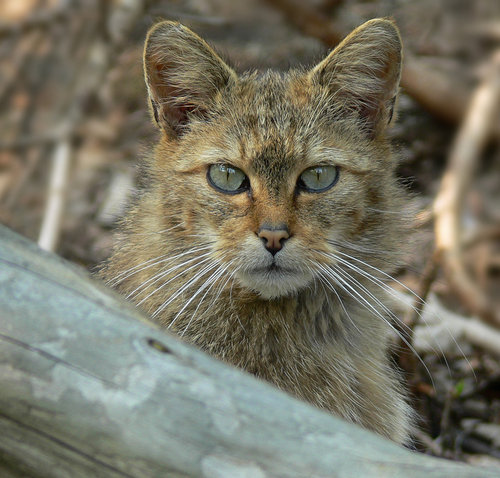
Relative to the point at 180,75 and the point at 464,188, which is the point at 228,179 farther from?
the point at 464,188

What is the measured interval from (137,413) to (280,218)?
1.22 metres

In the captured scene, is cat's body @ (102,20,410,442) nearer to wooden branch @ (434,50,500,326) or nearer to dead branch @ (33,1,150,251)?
wooden branch @ (434,50,500,326)

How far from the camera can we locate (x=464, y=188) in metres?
6.76

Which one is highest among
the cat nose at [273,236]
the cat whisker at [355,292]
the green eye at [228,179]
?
the green eye at [228,179]

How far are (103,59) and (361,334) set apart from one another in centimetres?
542

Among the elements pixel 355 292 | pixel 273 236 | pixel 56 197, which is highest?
pixel 273 236

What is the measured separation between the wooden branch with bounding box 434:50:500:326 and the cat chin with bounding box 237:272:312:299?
2246mm

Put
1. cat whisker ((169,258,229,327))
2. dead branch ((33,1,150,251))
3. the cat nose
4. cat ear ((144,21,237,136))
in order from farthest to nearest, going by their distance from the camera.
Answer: dead branch ((33,1,150,251))
cat ear ((144,21,237,136))
cat whisker ((169,258,229,327))
the cat nose

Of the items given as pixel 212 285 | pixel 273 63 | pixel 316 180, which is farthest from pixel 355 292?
pixel 273 63

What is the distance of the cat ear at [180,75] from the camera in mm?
3730

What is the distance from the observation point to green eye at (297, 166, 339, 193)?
11.8 ft

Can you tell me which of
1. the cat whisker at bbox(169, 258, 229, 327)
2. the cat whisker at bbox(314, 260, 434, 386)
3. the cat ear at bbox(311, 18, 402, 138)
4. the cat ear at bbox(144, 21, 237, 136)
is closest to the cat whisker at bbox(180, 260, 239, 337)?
the cat whisker at bbox(169, 258, 229, 327)

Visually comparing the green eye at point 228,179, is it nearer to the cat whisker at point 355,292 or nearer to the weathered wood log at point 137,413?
the cat whisker at point 355,292

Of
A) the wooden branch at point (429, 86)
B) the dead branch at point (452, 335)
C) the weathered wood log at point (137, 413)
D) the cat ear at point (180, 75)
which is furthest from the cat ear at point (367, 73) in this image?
the wooden branch at point (429, 86)
